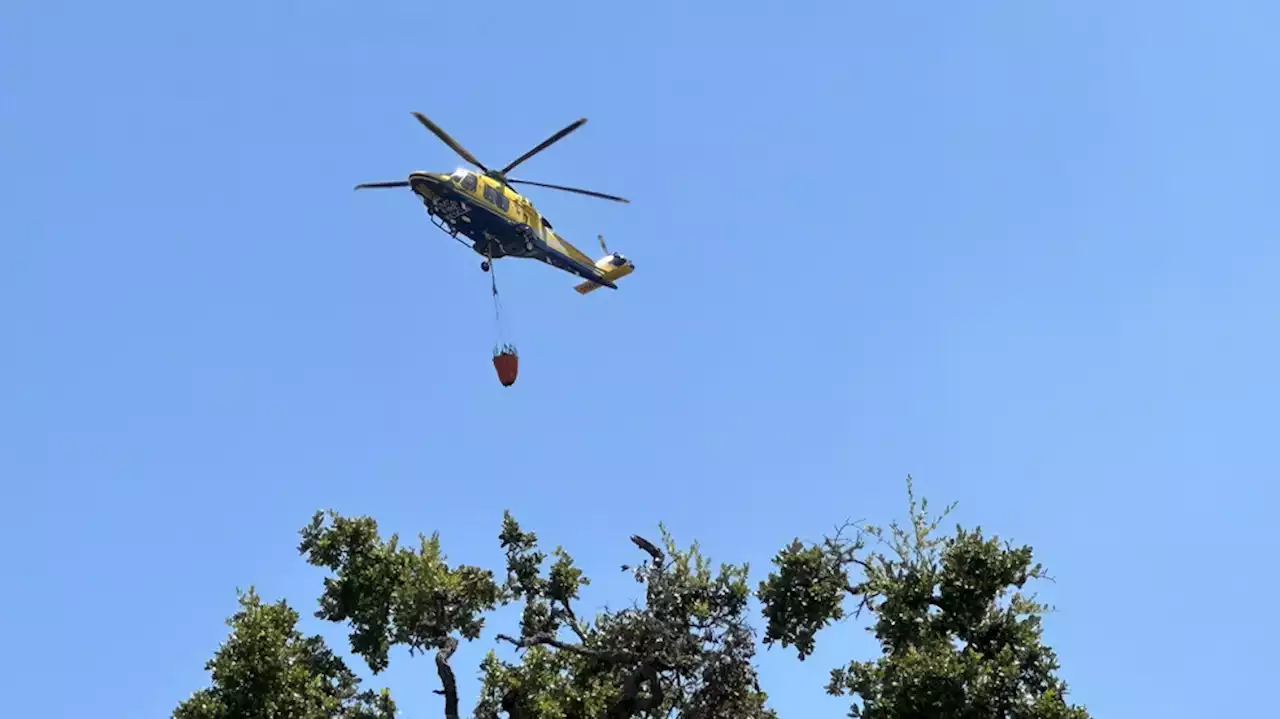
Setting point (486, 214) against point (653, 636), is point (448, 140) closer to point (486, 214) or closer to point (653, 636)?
point (486, 214)

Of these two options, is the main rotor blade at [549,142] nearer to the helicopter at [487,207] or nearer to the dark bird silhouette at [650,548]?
the helicopter at [487,207]

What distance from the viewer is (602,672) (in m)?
21.5

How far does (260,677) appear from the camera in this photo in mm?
19188

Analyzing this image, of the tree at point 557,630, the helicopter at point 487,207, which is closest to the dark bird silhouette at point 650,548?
the tree at point 557,630

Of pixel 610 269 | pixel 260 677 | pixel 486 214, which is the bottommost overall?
pixel 260 677

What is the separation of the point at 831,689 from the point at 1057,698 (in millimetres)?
3692

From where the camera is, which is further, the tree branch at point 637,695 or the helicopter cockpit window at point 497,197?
the helicopter cockpit window at point 497,197

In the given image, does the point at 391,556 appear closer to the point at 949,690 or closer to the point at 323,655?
the point at 323,655

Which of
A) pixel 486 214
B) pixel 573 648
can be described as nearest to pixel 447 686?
pixel 573 648

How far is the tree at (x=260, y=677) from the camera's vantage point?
1905 centimetres

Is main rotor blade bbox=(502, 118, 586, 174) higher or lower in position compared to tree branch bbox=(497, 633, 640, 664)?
higher

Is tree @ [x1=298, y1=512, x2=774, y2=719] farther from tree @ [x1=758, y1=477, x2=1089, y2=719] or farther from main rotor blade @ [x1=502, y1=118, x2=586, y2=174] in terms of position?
main rotor blade @ [x1=502, y1=118, x2=586, y2=174]

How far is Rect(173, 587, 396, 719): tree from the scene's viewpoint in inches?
750

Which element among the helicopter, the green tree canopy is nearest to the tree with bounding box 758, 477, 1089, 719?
the green tree canopy
